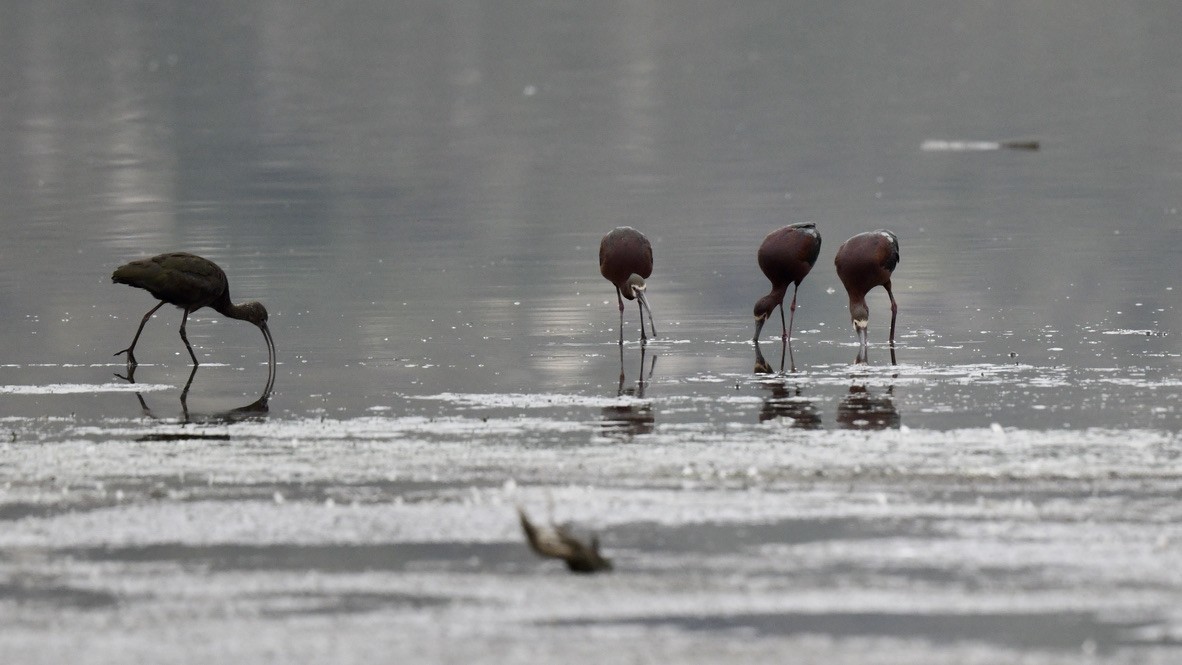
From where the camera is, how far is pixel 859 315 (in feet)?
50.6

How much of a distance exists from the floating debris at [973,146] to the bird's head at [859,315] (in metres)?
18.7

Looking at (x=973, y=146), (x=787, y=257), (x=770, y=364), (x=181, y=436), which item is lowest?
(x=181, y=436)

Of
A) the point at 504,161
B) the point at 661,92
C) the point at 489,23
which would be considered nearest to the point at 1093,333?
the point at 504,161

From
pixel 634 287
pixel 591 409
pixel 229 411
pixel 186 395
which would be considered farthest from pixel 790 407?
pixel 634 287

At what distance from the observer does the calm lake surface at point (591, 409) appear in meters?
7.32

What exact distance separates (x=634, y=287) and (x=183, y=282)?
3.60 meters

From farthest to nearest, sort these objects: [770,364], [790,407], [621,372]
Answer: [770,364] < [621,372] < [790,407]

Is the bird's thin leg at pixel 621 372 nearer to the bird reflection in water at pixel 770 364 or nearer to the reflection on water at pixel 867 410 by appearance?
the bird reflection in water at pixel 770 364

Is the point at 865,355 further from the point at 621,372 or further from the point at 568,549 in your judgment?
the point at 568,549

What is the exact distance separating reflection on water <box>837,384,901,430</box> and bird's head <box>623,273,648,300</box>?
3635 millimetres

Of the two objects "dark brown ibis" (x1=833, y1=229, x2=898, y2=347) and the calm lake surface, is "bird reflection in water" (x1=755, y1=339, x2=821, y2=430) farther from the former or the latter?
"dark brown ibis" (x1=833, y1=229, x2=898, y2=347)

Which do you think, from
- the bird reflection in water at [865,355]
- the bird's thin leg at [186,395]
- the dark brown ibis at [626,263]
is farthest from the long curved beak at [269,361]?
the bird reflection in water at [865,355]

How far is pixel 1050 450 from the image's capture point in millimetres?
10094

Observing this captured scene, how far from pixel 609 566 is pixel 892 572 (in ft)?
3.53
